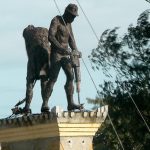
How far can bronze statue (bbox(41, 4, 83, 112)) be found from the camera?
664 inches

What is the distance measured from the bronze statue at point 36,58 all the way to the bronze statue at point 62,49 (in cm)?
22

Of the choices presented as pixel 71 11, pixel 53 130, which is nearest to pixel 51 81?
pixel 53 130

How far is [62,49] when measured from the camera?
16875 mm

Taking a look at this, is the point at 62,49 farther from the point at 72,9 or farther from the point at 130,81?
the point at 130,81

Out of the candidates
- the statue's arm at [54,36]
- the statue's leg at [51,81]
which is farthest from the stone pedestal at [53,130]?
the statue's arm at [54,36]

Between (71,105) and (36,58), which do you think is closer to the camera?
(71,105)

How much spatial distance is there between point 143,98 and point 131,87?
39.0 inches

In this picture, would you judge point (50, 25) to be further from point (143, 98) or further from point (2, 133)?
point (143, 98)

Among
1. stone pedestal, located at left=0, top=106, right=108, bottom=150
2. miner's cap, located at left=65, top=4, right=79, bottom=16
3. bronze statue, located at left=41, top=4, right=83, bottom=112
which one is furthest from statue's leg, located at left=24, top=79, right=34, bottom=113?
miner's cap, located at left=65, top=4, right=79, bottom=16

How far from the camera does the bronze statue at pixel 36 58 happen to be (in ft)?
56.5

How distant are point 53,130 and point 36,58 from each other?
1.95 metres

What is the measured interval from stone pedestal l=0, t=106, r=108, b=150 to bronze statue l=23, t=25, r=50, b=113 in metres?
0.60

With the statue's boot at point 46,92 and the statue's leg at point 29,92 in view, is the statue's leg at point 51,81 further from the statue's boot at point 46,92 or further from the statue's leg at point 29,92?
the statue's leg at point 29,92

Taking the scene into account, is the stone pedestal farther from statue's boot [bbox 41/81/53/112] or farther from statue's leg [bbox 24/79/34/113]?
statue's leg [bbox 24/79/34/113]
